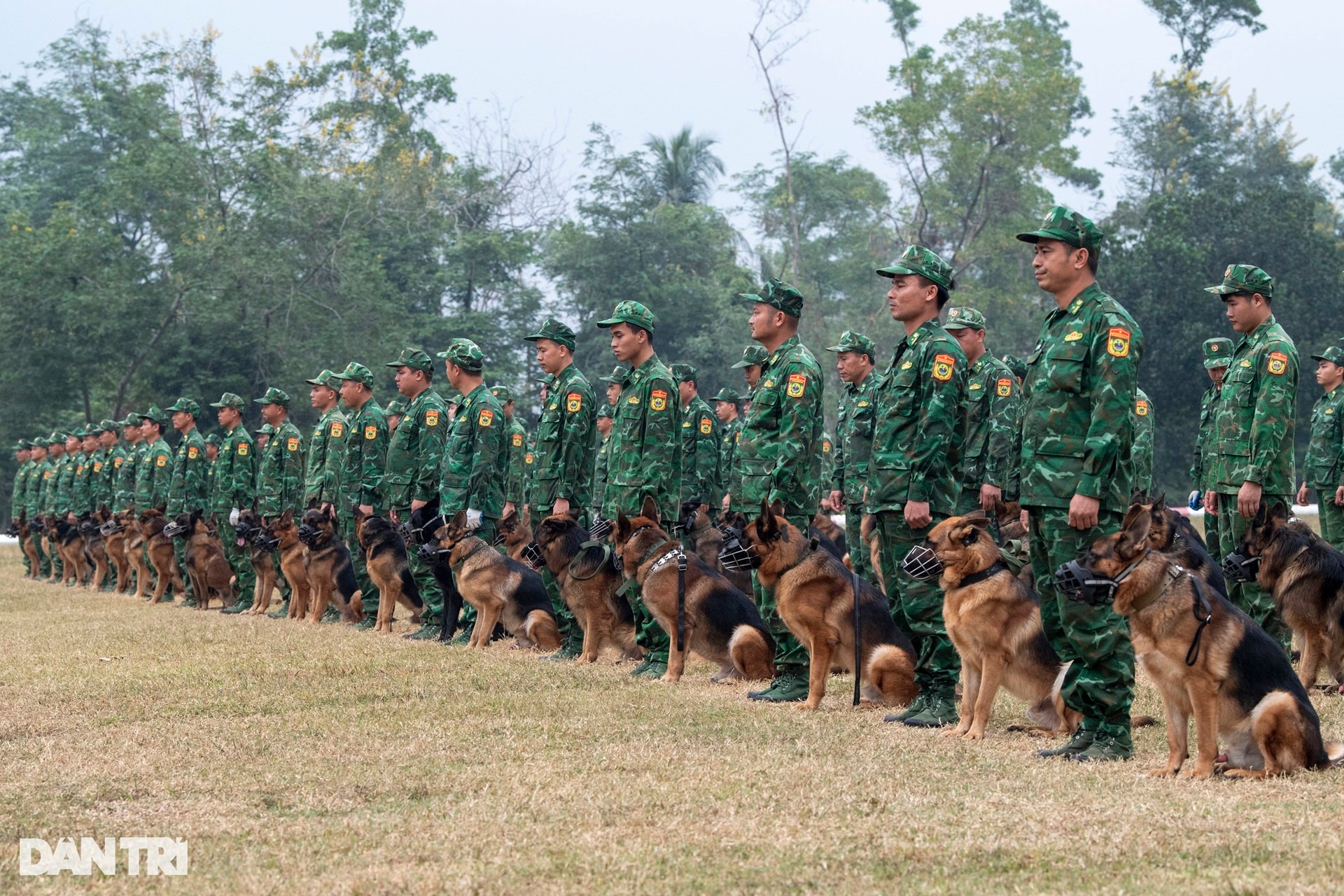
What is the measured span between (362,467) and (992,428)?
21.6 feet

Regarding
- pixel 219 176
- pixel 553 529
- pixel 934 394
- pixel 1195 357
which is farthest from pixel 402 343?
pixel 934 394

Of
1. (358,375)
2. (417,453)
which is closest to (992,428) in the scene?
(417,453)

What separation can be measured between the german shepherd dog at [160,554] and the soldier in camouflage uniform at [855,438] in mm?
9458

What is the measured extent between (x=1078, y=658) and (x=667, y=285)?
114 feet

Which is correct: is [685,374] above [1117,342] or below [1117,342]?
above

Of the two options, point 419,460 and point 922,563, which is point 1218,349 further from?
point 419,460

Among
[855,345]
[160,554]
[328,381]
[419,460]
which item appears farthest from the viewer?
[160,554]

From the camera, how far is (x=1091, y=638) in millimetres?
6230

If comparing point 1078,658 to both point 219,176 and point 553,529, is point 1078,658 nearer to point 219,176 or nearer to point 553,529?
point 553,529

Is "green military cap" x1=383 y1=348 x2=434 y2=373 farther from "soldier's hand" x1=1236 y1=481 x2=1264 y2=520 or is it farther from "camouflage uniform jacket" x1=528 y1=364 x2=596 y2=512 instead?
"soldier's hand" x1=1236 y1=481 x2=1264 y2=520

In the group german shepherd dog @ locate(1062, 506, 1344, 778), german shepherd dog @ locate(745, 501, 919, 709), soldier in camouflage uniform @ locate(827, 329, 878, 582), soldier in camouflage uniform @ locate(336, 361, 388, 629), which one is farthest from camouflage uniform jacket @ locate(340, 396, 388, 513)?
german shepherd dog @ locate(1062, 506, 1344, 778)

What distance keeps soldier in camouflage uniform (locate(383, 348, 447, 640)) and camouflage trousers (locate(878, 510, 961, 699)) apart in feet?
18.0

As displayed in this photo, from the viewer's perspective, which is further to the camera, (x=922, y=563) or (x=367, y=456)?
(x=367, y=456)

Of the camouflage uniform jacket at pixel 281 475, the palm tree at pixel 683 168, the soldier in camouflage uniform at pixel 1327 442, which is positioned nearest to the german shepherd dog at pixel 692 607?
the soldier in camouflage uniform at pixel 1327 442
